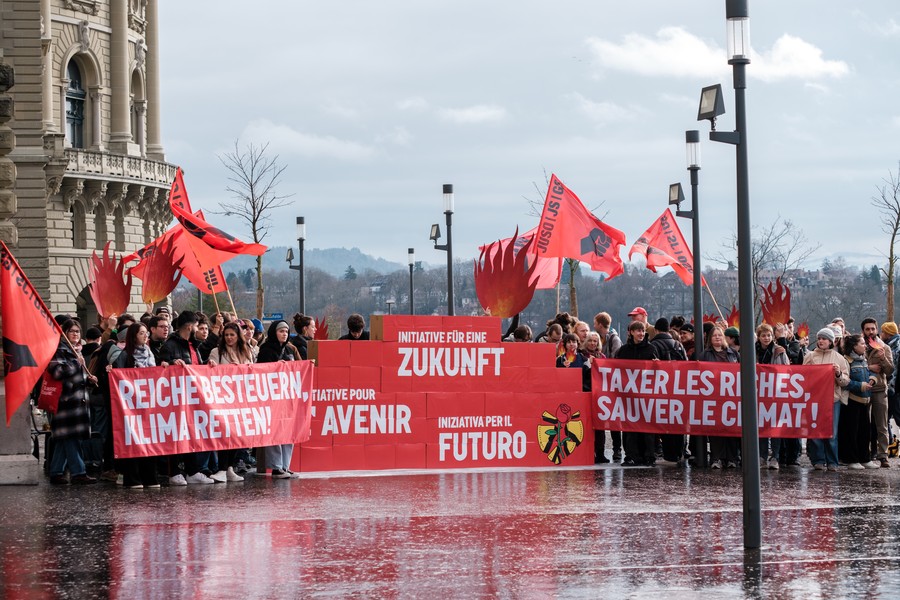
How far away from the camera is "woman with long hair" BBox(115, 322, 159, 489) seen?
17.4 m

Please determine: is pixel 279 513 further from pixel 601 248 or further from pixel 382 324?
pixel 601 248

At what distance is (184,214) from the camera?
24938 millimetres

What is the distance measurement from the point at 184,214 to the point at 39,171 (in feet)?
103

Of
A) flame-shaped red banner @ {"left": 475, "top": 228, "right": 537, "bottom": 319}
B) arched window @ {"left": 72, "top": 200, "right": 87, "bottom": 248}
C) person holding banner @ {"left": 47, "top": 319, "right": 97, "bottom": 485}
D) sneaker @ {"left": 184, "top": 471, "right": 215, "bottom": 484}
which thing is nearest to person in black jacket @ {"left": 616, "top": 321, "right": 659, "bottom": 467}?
flame-shaped red banner @ {"left": 475, "top": 228, "right": 537, "bottom": 319}

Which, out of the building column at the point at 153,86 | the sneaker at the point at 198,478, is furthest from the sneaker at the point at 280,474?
the building column at the point at 153,86

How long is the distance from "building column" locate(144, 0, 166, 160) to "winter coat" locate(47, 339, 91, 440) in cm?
6061

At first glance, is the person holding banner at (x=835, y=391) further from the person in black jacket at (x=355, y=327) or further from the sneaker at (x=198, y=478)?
the sneaker at (x=198, y=478)

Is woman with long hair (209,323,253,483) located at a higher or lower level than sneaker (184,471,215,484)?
higher

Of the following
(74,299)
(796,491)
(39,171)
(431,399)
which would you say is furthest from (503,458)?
(74,299)

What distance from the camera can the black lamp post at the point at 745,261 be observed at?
39.5ft

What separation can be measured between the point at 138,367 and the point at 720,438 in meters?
8.23

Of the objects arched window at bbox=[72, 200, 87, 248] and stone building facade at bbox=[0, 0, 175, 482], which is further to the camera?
arched window at bbox=[72, 200, 87, 248]

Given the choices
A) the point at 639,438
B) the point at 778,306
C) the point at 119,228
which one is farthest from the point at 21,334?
the point at 119,228

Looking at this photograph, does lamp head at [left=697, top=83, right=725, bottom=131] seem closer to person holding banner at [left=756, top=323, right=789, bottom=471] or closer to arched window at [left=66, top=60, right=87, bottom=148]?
person holding banner at [left=756, top=323, right=789, bottom=471]
